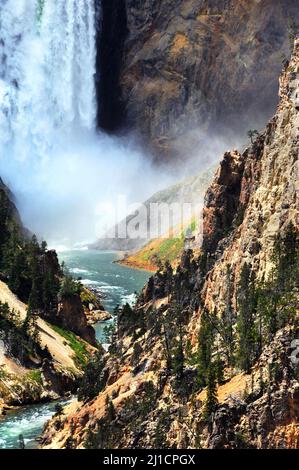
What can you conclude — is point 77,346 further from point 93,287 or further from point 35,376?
point 93,287

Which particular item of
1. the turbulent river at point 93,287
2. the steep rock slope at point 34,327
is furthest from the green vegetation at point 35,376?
the turbulent river at point 93,287

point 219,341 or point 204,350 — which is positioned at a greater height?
point 219,341

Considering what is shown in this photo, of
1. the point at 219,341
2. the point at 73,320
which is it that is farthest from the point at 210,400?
the point at 73,320

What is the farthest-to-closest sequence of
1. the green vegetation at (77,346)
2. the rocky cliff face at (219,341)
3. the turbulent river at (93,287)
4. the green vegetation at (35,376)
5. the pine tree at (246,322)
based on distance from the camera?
the green vegetation at (77,346) < the green vegetation at (35,376) < the turbulent river at (93,287) < the pine tree at (246,322) < the rocky cliff face at (219,341)

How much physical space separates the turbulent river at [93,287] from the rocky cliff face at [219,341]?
478 cm

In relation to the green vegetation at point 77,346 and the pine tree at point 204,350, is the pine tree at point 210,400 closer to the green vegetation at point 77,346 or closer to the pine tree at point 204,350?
the pine tree at point 204,350

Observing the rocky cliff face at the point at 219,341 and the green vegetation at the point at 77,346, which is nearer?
the rocky cliff face at the point at 219,341

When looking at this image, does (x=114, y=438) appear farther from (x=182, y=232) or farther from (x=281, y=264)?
(x=182, y=232)

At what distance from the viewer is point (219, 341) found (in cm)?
5469

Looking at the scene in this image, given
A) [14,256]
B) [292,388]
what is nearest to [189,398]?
[292,388]

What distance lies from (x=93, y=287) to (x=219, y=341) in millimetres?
96824

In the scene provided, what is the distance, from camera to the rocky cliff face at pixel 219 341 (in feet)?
139
